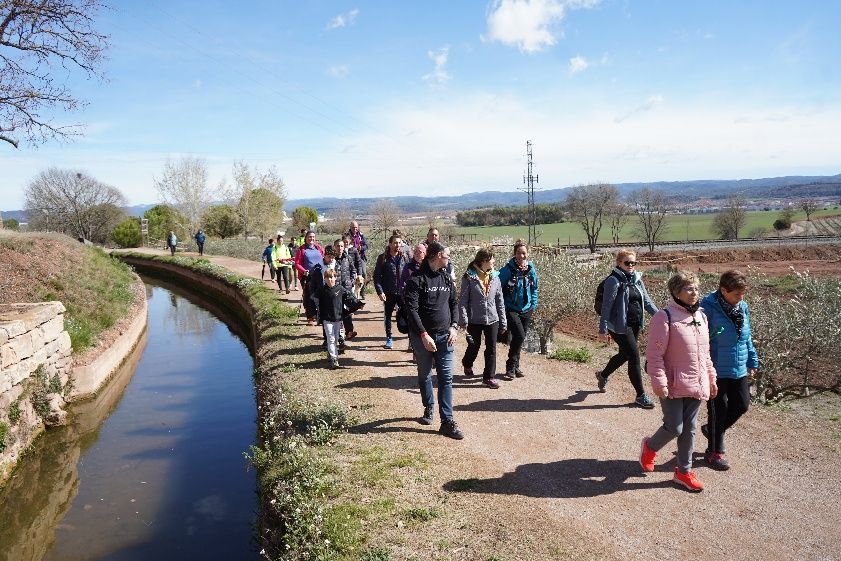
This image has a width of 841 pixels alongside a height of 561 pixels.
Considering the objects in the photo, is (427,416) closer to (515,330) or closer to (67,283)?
(515,330)

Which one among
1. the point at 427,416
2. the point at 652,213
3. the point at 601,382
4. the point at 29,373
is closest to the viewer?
the point at 427,416

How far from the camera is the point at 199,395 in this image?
11586 mm

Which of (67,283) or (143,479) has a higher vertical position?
(67,283)

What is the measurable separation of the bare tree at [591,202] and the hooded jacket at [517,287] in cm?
6033

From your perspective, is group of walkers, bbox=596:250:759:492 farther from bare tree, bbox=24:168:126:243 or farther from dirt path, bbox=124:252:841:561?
bare tree, bbox=24:168:126:243

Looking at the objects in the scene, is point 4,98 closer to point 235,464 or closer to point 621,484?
point 235,464

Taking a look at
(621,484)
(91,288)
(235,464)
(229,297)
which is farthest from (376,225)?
(621,484)

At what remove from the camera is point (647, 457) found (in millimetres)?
5129

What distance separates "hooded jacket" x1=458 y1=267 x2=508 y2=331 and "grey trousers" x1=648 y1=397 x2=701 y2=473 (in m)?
2.74

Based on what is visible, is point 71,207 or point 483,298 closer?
point 483,298

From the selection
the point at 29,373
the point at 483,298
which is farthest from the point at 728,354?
the point at 29,373

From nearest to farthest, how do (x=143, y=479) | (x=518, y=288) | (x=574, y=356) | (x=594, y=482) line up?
(x=594, y=482) < (x=518, y=288) < (x=143, y=479) < (x=574, y=356)

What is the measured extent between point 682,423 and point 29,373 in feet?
30.9

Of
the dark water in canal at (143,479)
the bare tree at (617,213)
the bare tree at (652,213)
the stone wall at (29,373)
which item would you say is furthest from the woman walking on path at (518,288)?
the bare tree at (617,213)
